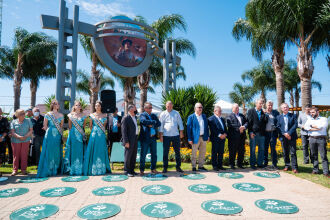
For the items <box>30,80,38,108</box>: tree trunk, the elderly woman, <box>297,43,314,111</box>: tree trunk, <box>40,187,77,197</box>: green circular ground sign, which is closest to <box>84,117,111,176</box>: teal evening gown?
<box>40,187,77,197</box>: green circular ground sign

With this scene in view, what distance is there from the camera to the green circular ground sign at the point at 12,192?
13.1ft

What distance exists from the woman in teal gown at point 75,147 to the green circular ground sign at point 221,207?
147 inches

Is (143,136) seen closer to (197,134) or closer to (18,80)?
(197,134)

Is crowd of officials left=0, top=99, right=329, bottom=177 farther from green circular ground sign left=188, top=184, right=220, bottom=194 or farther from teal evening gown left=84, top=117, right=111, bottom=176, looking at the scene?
green circular ground sign left=188, top=184, right=220, bottom=194

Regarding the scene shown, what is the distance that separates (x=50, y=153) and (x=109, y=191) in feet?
8.18

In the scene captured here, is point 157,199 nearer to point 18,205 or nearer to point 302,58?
point 18,205

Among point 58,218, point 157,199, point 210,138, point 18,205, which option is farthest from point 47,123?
point 210,138

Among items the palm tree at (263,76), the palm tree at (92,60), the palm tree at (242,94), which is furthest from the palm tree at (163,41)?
the palm tree at (242,94)

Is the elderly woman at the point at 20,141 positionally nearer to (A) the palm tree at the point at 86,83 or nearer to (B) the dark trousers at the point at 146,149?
(B) the dark trousers at the point at 146,149

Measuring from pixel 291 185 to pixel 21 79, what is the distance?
84.8ft

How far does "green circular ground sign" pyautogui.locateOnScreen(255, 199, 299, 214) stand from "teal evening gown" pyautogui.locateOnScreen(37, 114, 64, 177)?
514cm

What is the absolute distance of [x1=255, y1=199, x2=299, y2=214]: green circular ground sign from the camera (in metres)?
3.24

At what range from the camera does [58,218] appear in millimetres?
3047

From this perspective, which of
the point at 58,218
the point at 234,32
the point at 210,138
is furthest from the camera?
the point at 234,32
